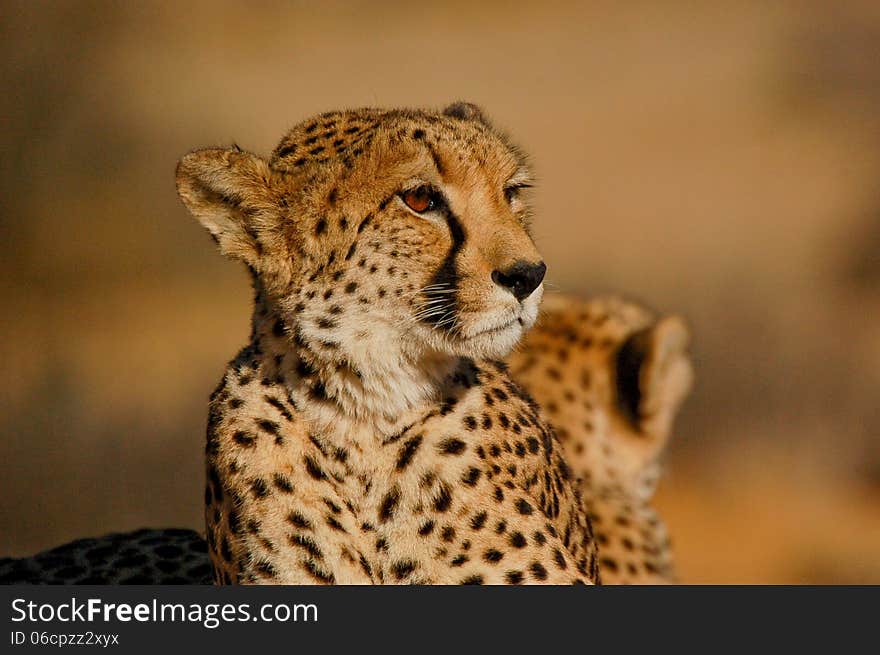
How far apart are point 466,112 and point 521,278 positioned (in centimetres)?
58

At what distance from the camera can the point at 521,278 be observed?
2027mm

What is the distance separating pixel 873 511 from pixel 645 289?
1386 mm


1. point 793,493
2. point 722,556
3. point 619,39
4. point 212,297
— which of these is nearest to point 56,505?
point 212,297

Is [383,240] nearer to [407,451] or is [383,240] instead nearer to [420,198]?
[420,198]

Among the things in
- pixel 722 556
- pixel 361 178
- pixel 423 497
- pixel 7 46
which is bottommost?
pixel 722 556

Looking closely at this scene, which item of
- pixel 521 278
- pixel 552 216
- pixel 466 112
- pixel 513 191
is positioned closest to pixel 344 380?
pixel 521 278

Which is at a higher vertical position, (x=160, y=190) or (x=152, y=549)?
(x=160, y=190)

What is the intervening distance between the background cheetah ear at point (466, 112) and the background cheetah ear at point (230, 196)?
0.43m

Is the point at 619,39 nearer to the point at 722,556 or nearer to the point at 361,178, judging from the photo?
the point at 722,556

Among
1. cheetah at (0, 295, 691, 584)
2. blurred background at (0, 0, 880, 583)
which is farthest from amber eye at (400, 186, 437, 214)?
blurred background at (0, 0, 880, 583)

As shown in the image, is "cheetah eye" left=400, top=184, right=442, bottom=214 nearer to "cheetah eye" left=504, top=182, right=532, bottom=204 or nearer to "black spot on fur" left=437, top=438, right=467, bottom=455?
"cheetah eye" left=504, top=182, right=532, bottom=204

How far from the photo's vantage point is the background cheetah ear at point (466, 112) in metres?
2.47

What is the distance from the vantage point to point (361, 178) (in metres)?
2.13

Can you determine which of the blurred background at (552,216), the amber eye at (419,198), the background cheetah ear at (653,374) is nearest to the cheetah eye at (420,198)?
the amber eye at (419,198)
